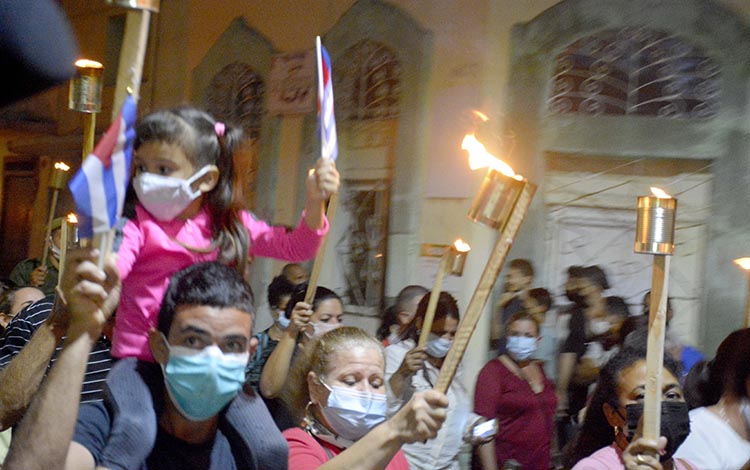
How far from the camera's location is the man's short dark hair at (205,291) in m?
2.66

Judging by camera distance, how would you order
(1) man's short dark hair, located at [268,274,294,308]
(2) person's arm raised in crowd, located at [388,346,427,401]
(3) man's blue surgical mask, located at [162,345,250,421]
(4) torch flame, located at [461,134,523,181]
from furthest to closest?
(1) man's short dark hair, located at [268,274,294,308] < (2) person's arm raised in crowd, located at [388,346,427,401] < (3) man's blue surgical mask, located at [162,345,250,421] < (4) torch flame, located at [461,134,523,181]

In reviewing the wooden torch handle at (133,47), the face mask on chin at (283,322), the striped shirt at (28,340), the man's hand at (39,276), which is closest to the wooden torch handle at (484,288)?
the wooden torch handle at (133,47)

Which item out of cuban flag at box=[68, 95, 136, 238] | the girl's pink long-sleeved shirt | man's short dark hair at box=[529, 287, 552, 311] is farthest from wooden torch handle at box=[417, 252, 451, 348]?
man's short dark hair at box=[529, 287, 552, 311]

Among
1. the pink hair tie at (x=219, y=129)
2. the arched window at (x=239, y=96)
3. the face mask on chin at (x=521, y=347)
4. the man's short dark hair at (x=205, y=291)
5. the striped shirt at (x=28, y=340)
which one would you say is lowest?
the face mask on chin at (x=521, y=347)

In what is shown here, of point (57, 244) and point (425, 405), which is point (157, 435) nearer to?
point (425, 405)

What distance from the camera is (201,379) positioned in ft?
8.40

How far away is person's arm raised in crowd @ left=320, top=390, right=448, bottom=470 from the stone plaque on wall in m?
6.34

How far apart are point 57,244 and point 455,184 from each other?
9.37 ft

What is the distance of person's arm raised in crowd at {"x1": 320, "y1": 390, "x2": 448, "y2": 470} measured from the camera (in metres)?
2.32

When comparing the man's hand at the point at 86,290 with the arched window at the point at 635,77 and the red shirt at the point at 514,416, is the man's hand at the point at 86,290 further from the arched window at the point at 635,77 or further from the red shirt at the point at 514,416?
the arched window at the point at 635,77

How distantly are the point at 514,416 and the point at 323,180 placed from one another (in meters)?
2.94

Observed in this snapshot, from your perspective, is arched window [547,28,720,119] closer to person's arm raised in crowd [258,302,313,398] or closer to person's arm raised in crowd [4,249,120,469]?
person's arm raised in crowd [258,302,313,398]


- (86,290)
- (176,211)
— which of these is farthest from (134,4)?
(176,211)

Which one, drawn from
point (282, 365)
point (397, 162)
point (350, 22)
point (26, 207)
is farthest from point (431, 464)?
point (26, 207)
